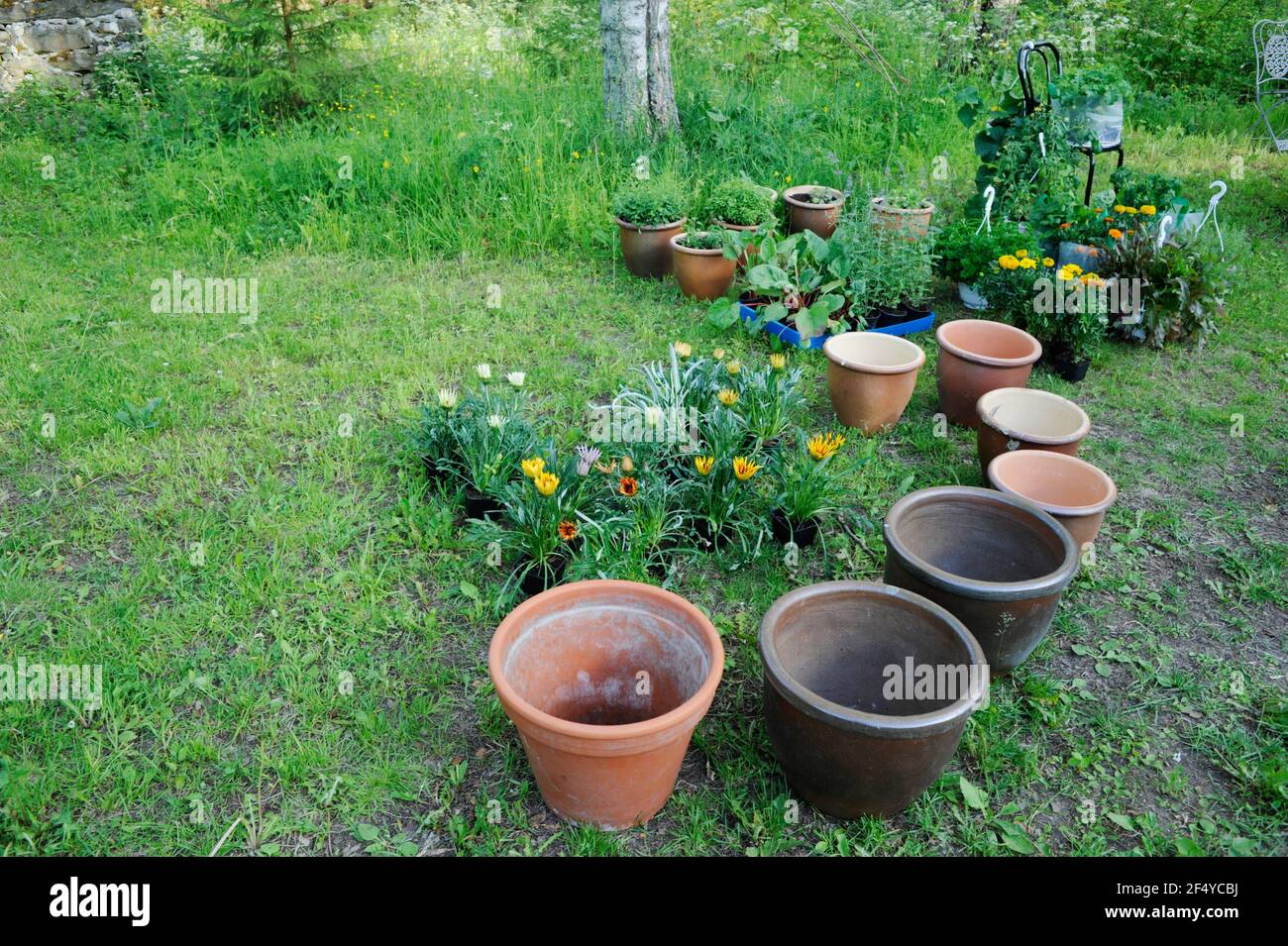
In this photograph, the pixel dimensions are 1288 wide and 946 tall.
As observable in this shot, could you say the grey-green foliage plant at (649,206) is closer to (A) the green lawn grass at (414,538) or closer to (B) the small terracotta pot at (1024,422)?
(A) the green lawn grass at (414,538)

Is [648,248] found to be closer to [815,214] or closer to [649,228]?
[649,228]

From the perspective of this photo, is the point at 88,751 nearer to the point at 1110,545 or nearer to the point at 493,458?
the point at 493,458

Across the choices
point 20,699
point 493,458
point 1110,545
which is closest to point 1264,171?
point 1110,545

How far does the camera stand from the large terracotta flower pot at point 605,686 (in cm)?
203

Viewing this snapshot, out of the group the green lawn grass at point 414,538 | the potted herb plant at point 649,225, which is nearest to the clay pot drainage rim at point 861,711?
the green lawn grass at point 414,538

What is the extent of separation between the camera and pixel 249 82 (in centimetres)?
675

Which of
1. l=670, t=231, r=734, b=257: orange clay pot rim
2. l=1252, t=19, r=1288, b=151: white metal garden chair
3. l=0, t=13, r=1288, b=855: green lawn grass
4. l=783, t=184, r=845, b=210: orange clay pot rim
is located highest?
l=1252, t=19, r=1288, b=151: white metal garden chair

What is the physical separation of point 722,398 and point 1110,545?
157cm

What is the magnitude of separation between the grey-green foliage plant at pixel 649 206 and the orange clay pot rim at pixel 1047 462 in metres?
2.85

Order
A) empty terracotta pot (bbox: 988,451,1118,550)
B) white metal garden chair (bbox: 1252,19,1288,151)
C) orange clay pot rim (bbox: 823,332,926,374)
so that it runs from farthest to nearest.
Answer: white metal garden chair (bbox: 1252,19,1288,151), orange clay pot rim (bbox: 823,332,926,374), empty terracotta pot (bbox: 988,451,1118,550)

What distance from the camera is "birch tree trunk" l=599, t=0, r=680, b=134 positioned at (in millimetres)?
6273

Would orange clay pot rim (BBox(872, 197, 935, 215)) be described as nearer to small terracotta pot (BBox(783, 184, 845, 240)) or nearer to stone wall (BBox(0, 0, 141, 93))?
small terracotta pot (BBox(783, 184, 845, 240))

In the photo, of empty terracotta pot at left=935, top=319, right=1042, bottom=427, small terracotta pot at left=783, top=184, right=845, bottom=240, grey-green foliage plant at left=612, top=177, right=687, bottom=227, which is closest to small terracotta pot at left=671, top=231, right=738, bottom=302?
grey-green foliage plant at left=612, top=177, right=687, bottom=227
